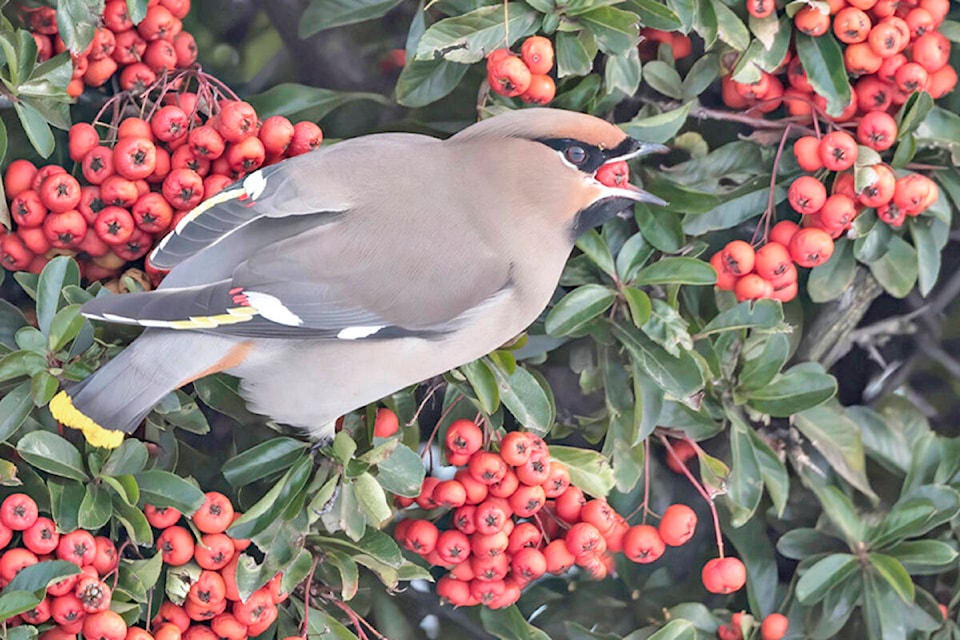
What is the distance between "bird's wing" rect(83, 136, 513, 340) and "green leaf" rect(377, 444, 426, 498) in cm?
22

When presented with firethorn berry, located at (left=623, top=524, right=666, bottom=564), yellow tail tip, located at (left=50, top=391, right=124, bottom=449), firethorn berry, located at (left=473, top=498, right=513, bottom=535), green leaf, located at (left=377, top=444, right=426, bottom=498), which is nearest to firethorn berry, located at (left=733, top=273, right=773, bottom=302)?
firethorn berry, located at (left=623, top=524, right=666, bottom=564)

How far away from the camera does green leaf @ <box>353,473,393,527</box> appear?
7.06ft

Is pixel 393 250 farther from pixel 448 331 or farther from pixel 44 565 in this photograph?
pixel 44 565

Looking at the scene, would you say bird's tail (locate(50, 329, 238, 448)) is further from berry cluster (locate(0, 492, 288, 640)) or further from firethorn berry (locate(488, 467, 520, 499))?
firethorn berry (locate(488, 467, 520, 499))

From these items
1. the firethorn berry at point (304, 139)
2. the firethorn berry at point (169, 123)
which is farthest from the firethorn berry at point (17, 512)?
the firethorn berry at point (304, 139)

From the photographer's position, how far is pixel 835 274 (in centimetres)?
262

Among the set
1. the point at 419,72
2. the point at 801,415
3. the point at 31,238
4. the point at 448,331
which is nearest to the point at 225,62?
the point at 419,72

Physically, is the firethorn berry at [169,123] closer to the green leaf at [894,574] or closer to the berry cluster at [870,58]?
the berry cluster at [870,58]

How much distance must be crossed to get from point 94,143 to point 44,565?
725mm

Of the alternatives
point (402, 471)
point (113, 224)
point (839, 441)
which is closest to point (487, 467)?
point (402, 471)

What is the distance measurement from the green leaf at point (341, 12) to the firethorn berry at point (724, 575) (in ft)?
4.12

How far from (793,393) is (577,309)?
19.5 inches

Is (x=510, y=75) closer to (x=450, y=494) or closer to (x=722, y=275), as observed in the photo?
(x=722, y=275)

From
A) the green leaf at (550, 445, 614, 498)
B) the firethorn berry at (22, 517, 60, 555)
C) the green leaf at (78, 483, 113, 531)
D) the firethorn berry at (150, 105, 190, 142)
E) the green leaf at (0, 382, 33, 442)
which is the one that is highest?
the firethorn berry at (150, 105, 190, 142)
